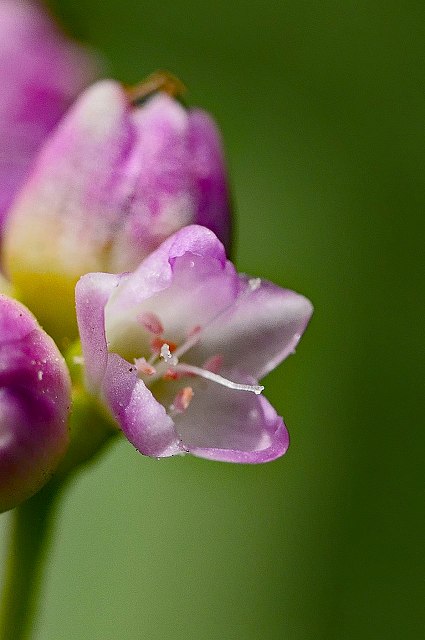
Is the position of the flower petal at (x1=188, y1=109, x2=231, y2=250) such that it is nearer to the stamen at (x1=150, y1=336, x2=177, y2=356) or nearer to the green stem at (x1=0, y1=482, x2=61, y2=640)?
the stamen at (x1=150, y1=336, x2=177, y2=356)

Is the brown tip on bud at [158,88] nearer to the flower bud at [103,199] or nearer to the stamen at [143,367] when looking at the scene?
the flower bud at [103,199]

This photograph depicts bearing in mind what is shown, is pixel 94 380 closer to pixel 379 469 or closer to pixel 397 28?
pixel 379 469

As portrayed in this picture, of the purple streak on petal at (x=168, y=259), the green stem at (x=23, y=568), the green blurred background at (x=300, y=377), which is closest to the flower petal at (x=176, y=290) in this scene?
the purple streak on petal at (x=168, y=259)

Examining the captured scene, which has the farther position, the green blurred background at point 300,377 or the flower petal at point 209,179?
the green blurred background at point 300,377

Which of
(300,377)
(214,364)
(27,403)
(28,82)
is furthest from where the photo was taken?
(300,377)

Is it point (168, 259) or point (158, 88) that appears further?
point (158, 88)

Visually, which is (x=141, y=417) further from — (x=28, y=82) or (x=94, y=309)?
(x=28, y=82)

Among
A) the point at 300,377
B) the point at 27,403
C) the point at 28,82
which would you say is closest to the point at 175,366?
the point at 27,403
